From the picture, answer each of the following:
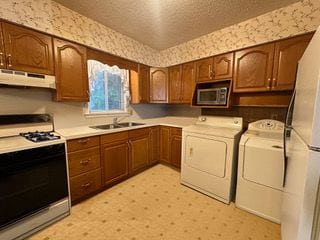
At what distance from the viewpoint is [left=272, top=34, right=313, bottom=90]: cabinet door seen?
185 centimetres

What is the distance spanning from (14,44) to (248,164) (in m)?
2.94

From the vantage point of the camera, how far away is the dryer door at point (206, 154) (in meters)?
2.13

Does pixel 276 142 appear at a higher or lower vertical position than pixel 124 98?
lower

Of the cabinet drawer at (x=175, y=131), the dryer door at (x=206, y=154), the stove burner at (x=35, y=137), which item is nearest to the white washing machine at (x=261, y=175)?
the dryer door at (x=206, y=154)

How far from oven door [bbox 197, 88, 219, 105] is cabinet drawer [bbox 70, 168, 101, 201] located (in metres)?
2.00

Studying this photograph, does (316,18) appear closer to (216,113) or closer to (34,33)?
(216,113)

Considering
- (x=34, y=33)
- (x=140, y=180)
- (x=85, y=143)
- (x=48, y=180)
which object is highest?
(x=34, y=33)

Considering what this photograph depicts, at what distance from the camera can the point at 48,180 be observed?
1663 mm

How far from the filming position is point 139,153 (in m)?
2.88

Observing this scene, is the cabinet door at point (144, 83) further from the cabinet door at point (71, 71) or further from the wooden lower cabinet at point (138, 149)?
the cabinet door at point (71, 71)

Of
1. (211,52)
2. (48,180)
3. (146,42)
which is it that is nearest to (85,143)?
(48,180)

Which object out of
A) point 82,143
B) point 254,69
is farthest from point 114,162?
point 254,69

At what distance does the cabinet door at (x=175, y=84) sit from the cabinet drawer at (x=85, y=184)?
1.94 meters

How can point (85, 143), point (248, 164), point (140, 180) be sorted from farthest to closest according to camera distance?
point (140, 180)
point (85, 143)
point (248, 164)
